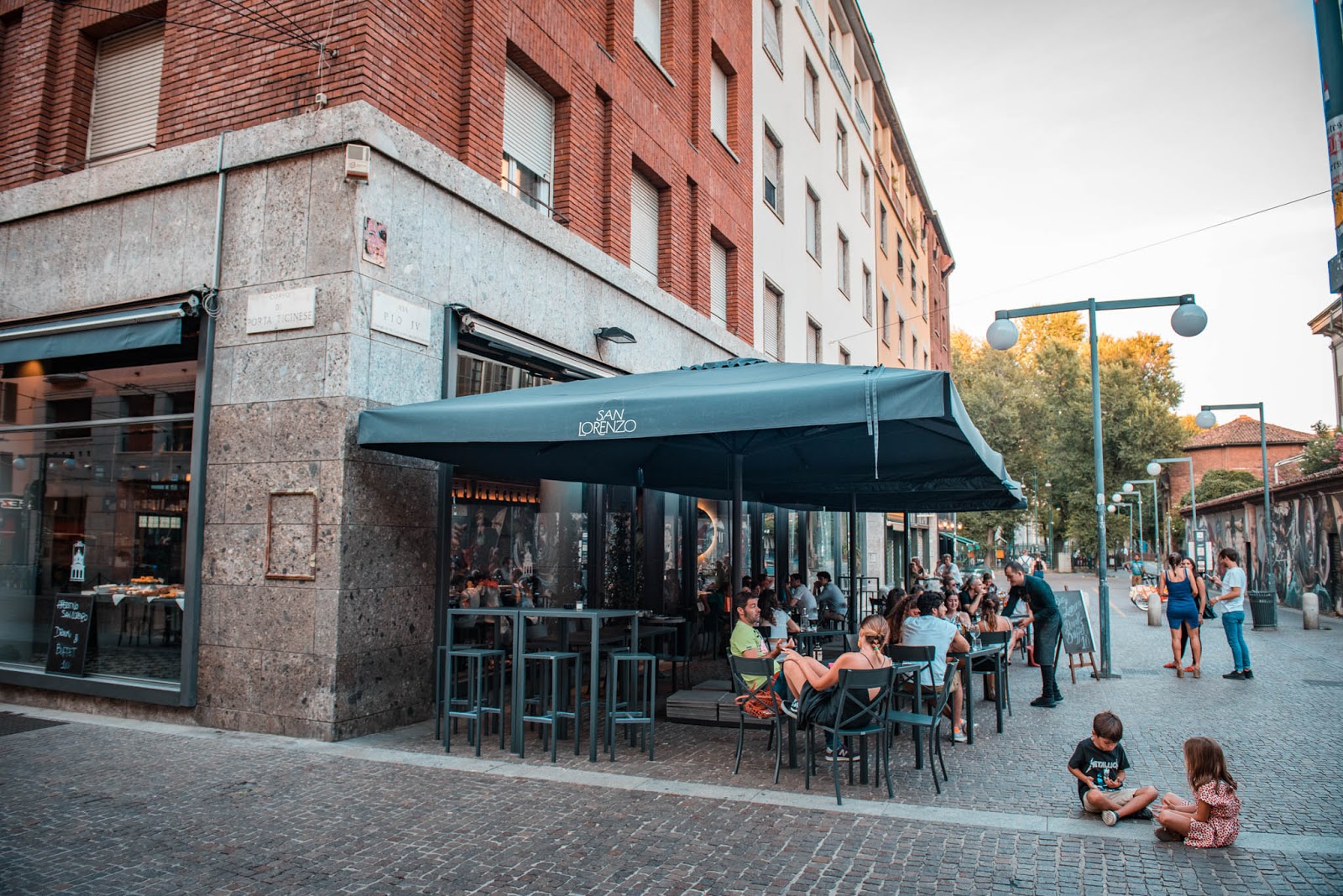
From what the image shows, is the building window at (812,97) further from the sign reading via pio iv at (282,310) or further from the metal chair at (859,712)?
the metal chair at (859,712)

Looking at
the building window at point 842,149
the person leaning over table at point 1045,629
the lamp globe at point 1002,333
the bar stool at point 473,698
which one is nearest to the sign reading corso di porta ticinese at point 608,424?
the bar stool at point 473,698

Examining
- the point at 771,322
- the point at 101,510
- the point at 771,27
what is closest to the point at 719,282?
the point at 771,322

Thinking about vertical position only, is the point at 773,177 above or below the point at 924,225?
below

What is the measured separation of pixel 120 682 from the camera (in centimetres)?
847

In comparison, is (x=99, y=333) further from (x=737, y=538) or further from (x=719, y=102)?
(x=719, y=102)

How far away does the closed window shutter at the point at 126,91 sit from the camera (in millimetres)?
9633

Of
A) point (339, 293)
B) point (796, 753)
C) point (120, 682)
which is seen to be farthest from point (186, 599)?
point (796, 753)

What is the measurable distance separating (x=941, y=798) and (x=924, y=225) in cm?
4098

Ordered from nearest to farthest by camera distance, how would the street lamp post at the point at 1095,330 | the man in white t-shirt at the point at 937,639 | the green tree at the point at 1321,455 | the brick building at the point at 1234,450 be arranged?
1. the man in white t-shirt at the point at 937,639
2. the street lamp post at the point at 1095,330
3. the green tree at the point at 1321,455
4. the brick building at the point at 1234,450

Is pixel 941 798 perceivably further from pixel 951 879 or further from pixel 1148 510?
pixel 1148 510

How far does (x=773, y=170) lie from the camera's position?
1997 centimetres

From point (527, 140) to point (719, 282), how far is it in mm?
6494

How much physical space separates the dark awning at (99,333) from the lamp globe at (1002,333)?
393 inches

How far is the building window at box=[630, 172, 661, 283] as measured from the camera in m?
13.7
